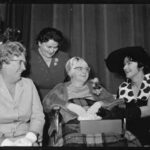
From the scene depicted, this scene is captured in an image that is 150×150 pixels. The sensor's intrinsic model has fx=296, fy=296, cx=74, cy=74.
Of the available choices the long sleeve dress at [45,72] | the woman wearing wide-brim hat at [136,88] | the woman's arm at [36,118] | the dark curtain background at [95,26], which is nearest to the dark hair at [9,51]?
the woman's arm at [36,118]

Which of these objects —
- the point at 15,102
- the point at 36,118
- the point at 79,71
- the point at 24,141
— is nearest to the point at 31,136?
the point at 24,141

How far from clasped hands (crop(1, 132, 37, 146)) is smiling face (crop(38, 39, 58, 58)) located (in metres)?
1.09

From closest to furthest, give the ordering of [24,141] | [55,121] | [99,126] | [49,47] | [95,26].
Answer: [24,141], [99,126], [55,121], [49,47], [95,26]

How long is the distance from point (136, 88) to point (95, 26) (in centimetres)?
126

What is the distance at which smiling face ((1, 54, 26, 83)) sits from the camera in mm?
2174

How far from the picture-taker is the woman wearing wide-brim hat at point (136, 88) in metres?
2.51

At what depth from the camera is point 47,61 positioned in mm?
3059

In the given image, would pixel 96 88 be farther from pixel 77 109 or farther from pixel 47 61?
pixel 47 61

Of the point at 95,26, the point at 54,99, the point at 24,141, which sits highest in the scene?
the point at 95,26

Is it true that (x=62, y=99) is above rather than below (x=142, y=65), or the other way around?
below

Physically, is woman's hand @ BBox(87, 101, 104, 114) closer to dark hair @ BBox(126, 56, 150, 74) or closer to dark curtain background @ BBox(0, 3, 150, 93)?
dark hair @ BBox(126, 56, 150, 74)

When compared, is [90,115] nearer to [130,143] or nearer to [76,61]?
[130,143]

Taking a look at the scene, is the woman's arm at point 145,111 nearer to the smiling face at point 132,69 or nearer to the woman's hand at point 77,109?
the smiling face at point 132,69

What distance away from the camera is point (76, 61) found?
2.77m
